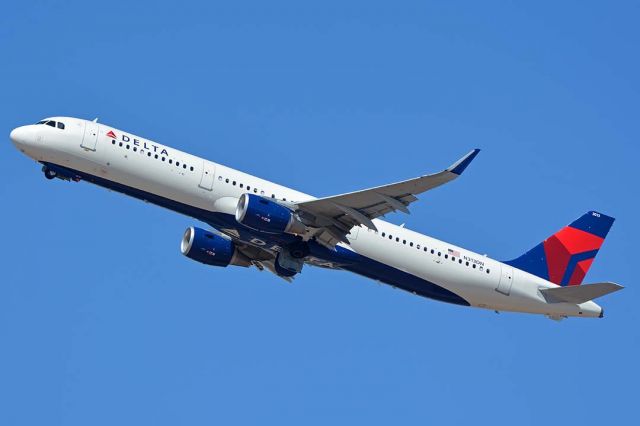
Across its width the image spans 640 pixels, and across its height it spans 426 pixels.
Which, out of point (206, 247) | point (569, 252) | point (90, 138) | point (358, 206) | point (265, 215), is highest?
point (569, 252)

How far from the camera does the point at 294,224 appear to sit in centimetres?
4956

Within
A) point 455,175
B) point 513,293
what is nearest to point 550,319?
point 513,293

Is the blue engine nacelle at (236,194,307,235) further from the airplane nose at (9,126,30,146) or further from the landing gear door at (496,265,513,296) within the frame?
the landing gear door at (496,265,513,296)

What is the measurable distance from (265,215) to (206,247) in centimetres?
646

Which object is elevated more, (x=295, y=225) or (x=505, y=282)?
(x=505, y=282)

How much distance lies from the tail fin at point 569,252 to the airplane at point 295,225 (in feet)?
0.43

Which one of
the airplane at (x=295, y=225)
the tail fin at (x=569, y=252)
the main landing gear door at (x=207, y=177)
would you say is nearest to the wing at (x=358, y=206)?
the airplane at (x=295, y=225)

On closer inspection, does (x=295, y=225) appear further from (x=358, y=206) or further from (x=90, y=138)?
(x=90, y=138)

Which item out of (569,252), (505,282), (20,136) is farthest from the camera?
(569,252)

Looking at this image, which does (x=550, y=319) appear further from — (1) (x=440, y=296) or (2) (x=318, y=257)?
(2) (x=318, y=257)

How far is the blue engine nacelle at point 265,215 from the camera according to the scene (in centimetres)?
4844

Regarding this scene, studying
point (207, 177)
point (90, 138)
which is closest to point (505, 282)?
point (207, 177)

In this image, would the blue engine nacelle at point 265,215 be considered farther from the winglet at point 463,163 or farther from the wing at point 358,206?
the winglet at point 463,163

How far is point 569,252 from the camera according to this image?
190ft
